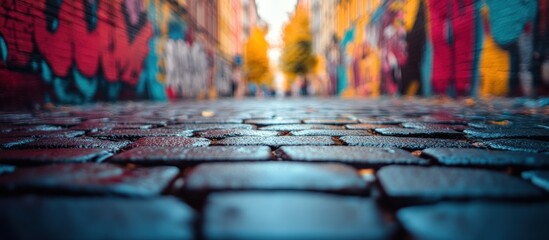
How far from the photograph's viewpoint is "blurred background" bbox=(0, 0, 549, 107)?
4.64 meters

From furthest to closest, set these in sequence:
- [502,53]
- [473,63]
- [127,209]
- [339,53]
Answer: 1. [339,53]
2. [473,63]
3. [502,53]
4. [127,209]

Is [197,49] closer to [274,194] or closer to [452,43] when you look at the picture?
[452,43]

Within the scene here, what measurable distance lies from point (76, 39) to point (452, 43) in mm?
7398

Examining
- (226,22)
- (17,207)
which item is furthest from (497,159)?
(226,22)

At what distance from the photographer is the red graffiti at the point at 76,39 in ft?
14.1

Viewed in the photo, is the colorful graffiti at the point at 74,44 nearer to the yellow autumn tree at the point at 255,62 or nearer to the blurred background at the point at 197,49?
the blurred background at the point at 197,49

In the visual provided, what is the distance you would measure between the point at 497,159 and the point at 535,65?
495cm

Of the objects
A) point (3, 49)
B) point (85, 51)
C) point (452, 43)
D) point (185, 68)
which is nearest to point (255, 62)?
point (185, 68)

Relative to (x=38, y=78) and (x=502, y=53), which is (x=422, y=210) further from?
(x=502, y=53)

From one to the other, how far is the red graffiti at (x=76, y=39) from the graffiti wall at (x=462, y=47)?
726cm

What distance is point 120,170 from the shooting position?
95cm

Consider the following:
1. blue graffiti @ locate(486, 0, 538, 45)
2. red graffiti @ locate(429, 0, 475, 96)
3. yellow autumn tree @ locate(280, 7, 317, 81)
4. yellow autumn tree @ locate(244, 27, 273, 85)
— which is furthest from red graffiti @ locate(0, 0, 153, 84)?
yellow autumn tree @ locate(244, 27, 273, 85)

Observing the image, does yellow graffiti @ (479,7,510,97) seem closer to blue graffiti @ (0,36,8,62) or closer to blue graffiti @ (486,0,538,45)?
blue graffiti @ (486,0,538,45)

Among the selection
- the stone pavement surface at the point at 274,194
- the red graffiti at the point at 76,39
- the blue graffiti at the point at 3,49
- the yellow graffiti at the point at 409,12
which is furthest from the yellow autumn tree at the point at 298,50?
the stone pavement surface at the point at 274,194
